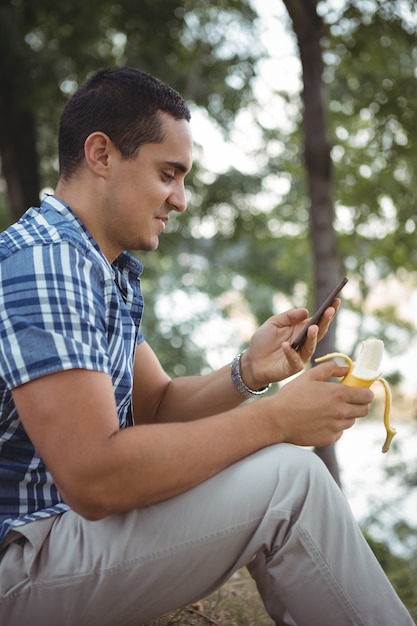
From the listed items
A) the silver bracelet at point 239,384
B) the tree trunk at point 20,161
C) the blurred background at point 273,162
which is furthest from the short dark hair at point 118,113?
the tree trunk at point 20,161

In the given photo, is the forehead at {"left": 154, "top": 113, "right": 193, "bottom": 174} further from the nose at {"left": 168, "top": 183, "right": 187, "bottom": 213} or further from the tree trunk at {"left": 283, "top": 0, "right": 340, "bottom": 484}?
the tree trunk at {"left": 283, "top": 0, "right": 340, "bottom": 484}

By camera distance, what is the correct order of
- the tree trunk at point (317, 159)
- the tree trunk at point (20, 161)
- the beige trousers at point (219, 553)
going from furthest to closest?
the tree trunk at point (20, 161) < the tree trunk at point (317, 159) < the beige trousers at point (219, 553)

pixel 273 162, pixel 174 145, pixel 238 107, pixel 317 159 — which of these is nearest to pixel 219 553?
pixel 174 145

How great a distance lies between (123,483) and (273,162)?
23.0 feet

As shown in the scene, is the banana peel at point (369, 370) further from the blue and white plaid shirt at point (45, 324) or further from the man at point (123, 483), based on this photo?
the blue and white plaid shirt at point (45, 324)

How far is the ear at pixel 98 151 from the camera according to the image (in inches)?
76.6

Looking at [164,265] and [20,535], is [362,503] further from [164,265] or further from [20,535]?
[20,535]

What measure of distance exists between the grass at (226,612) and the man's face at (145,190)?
110cm

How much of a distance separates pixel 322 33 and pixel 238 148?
399cm

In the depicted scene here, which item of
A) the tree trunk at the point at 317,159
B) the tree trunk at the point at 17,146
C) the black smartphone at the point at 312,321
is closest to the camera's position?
the black smartphone at the point at 312,321

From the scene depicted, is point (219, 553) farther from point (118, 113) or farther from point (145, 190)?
point (118, 113)

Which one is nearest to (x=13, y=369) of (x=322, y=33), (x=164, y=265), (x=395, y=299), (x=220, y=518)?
(x=220, y=518)

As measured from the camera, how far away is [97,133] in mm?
1947

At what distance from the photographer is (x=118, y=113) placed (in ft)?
6.49
